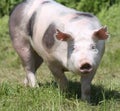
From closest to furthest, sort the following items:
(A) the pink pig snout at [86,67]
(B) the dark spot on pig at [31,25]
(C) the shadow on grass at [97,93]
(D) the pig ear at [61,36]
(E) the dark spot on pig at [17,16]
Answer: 1. (A) the pink pig snout at [86,67]
2. (D) the pig ear at [61,36]
3. (C) the shadow on grass at [97,93]
4. (B) the dark spot on pig at [31,25]
5. (E) the dark spot on pig at [17,16]

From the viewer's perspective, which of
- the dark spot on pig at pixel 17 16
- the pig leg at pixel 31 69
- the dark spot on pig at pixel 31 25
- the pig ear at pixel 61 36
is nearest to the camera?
the pig ear at pixel 61 36

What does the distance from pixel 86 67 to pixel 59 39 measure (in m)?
0.49

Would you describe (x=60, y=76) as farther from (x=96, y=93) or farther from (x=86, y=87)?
(x=96, y=93)

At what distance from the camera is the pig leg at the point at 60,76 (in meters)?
5.77

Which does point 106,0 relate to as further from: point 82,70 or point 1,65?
point 82,70

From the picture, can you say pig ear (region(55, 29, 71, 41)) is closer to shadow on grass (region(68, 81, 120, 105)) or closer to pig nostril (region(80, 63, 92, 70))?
pig nostril (region(80, 63, 92, 70))

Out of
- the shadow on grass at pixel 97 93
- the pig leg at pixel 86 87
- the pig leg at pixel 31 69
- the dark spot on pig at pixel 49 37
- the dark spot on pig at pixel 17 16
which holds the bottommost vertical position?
the pig leg at pixel 31 69

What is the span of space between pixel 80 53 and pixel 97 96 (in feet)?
3.15

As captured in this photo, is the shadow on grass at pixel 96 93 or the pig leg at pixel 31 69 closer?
the shadow on grass at pixel 96 93

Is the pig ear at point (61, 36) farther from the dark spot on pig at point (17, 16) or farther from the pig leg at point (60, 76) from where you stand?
the dark spot on pig at point (17, 16)

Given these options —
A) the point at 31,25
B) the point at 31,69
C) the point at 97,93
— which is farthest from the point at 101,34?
the point at 31,69

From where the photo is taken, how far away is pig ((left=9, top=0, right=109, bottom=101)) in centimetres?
516

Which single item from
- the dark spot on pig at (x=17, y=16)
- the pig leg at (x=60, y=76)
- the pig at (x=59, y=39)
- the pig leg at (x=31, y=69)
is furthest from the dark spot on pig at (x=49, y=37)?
the pig leg at (x=31, y=69)

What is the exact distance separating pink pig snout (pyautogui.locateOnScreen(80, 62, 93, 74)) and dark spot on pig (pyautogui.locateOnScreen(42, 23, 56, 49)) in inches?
27.4
